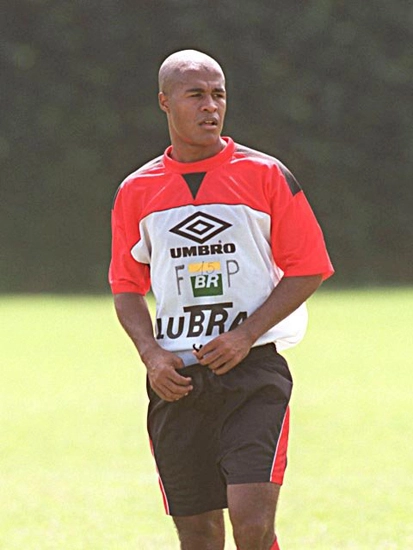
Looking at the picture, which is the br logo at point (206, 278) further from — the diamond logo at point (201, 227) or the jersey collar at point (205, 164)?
the jersey collar at point (205, 164)

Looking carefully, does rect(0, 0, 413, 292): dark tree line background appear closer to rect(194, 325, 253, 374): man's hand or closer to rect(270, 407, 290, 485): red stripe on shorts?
rect(270, 407, 290, 485): red stripe on shorts

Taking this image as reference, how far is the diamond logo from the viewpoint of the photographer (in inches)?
161

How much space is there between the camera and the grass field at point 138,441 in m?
6.22

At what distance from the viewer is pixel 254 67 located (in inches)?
971

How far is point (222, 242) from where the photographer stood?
161 inches

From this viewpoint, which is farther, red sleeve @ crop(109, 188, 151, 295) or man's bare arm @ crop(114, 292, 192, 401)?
red sleeve @ crop(109, 188, 151, 295)

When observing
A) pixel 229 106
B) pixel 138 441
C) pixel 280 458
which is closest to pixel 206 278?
pixel 280 458

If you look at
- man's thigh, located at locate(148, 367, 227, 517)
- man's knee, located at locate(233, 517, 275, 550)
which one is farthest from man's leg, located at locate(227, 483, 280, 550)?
man's thigh, located at locate(148, 367, 227, 517)

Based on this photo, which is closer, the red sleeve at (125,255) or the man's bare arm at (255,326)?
the man's bare arm at (255,326)

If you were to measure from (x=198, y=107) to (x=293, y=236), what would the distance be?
46cm

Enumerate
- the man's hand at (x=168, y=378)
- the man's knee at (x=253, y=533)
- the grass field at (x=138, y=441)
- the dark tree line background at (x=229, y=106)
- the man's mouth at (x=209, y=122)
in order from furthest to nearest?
the dark tree line background at (x=229, y=106), the grass field at (x=138, y=441), the man's mouth at (x=209, y=122), the man's hand at (x=168, y=378), the man's knee at (x=253, y=533)

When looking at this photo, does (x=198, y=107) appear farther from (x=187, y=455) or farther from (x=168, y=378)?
(x=187, y=455)

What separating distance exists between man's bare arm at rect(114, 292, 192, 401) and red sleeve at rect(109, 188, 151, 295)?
0.03 meters

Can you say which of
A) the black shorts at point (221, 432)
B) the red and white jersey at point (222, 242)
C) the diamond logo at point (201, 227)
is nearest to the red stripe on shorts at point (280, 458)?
the black shorts at point (221, 432)
